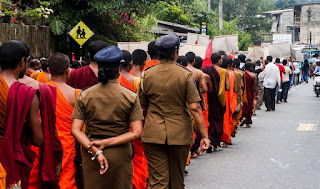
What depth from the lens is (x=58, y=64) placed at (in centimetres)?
607

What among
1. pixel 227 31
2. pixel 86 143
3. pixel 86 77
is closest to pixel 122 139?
pixel 86 143

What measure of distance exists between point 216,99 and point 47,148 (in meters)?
6.00

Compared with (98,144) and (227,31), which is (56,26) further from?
(227,31)

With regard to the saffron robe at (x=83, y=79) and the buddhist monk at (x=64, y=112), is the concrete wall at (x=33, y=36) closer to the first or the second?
the saffron robe at (x=83, y=79)

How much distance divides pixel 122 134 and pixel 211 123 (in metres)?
6.48

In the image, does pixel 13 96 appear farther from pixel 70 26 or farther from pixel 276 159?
pixel 70 26

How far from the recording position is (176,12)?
3562 centimetres

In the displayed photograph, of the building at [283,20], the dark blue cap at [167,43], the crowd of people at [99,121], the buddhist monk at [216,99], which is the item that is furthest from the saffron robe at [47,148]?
the building at [283,20]

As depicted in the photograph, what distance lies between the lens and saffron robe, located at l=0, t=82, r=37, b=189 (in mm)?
4562

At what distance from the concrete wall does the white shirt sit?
276 inches

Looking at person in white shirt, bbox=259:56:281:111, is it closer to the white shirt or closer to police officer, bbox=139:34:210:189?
the white shirt

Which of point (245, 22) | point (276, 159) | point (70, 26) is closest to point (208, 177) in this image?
point (276, 159)

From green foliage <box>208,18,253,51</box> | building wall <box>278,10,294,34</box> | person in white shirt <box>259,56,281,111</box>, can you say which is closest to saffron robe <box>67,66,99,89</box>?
person in white shirt <box>259,56,281,111</box>

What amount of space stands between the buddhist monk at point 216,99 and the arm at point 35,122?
6144mm
